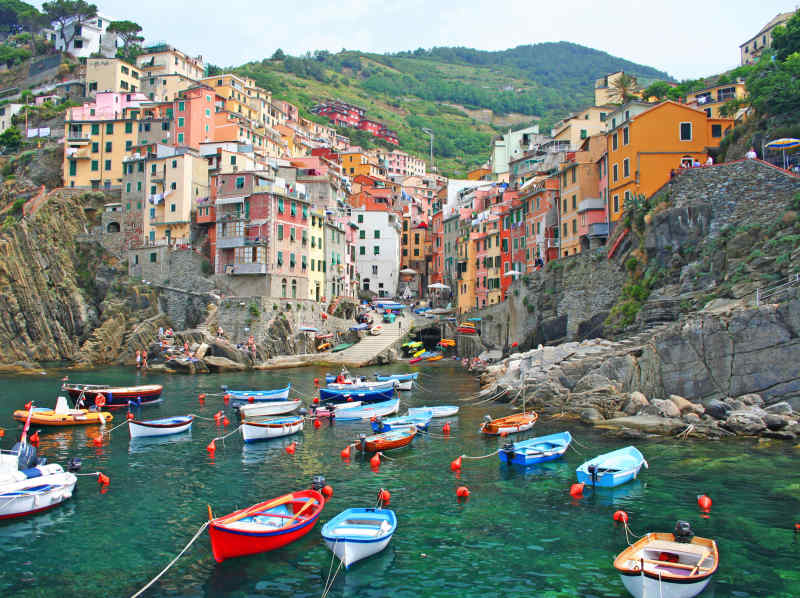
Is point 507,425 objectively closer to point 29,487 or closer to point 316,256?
point 29,487

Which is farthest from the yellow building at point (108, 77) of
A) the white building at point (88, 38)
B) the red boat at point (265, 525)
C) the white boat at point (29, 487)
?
the red boat at point (265, 525)

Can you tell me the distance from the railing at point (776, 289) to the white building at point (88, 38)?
12758 cm

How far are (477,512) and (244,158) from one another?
71920 mm

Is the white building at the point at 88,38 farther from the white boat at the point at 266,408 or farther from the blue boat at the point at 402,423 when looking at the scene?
the blue boat at the point at 402,423

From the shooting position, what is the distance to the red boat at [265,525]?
16225mm

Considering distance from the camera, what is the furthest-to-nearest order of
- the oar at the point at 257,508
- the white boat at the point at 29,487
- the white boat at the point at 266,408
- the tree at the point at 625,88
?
the tree at the point at 625,88 → the white boat at the point at 266,408 → the white boat at the point at 29,487 → the oar at the point at 257,508

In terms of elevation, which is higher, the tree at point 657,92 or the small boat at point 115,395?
the tree at point 657,92

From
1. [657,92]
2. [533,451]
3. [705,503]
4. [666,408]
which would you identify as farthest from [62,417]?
[657,92]

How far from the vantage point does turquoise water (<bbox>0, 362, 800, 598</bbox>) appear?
15328 millimetres

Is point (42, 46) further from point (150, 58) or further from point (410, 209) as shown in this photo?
point (410, 209)

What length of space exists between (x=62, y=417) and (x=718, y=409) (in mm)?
35577

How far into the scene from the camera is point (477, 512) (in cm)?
2041

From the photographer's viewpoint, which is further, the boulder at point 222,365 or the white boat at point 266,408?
the boulder at point 222,365

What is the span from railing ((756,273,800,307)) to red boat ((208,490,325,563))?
25581mm
